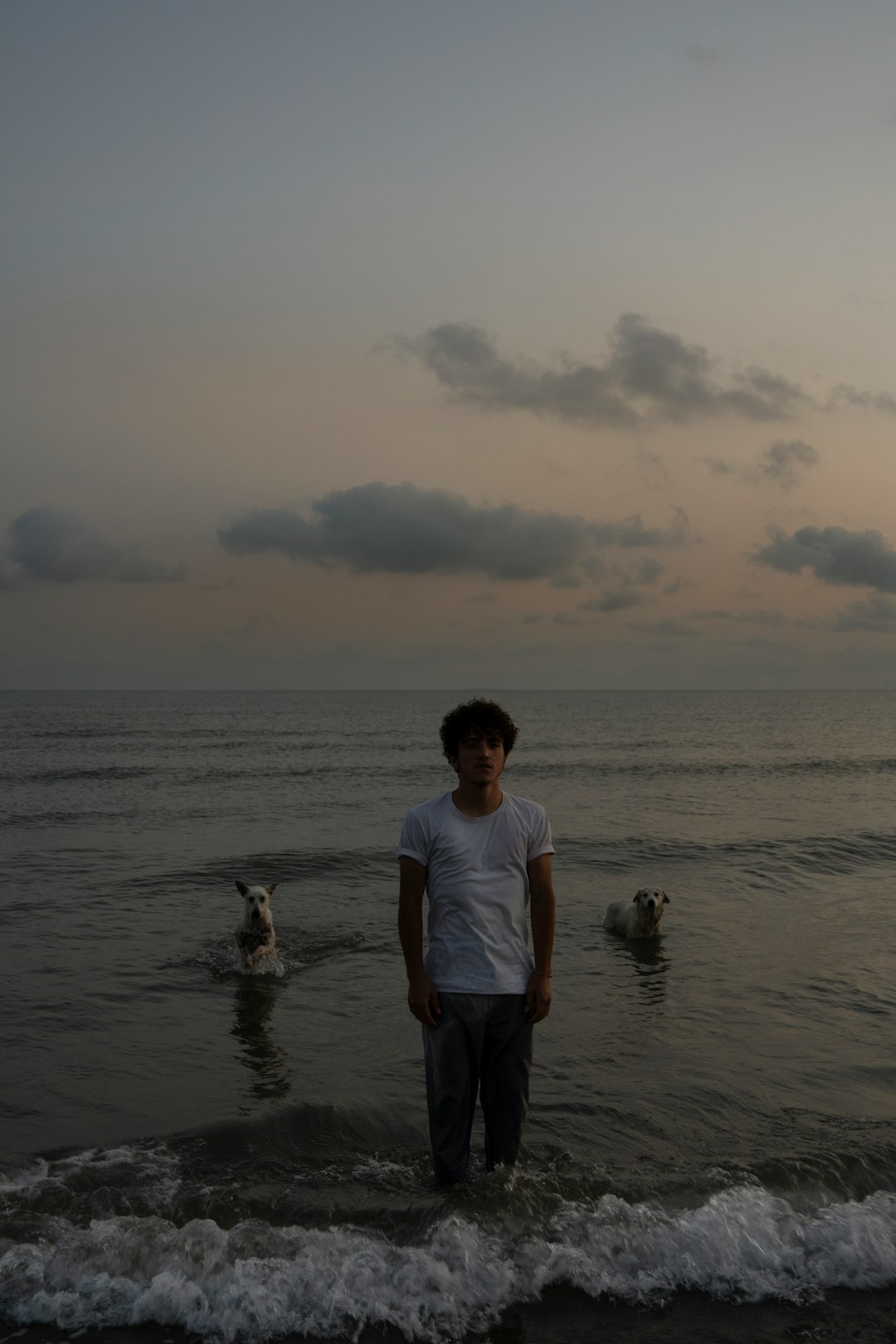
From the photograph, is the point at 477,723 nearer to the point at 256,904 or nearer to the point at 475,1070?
the point at 475,1070

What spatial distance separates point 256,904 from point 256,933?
396mm

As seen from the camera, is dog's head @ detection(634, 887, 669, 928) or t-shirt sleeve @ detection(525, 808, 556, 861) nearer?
t-shirt sleeve @ detection(525, 808, 556, 861)

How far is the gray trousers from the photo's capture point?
16.1 feet

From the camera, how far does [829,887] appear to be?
15.7 metres

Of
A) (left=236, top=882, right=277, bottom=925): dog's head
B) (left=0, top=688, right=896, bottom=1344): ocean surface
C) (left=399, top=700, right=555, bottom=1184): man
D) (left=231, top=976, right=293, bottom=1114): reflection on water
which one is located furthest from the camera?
(left=236, top=882, right=277, bottom=925): dog's head

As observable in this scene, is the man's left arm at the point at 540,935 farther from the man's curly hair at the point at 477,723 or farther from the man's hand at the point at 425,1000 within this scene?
the man's curly hair at the point at 477,723

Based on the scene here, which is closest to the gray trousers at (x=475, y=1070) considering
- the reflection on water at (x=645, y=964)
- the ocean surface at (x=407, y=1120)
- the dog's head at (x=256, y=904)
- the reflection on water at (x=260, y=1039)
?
the ocean surface at (x=407, y=1120)

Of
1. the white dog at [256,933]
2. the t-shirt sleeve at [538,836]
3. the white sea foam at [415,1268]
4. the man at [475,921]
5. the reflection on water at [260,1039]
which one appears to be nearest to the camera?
the white sea foam at [415,1268]

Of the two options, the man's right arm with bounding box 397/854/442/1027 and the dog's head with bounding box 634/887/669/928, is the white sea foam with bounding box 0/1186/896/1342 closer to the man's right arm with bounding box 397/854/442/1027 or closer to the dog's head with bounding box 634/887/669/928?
the man's right arm with bounding box 397/854/442/1027

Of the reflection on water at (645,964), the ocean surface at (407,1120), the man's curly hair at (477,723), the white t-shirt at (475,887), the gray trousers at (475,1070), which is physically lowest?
the reflection on water at (645,964)

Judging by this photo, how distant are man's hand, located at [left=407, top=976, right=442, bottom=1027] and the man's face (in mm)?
1026

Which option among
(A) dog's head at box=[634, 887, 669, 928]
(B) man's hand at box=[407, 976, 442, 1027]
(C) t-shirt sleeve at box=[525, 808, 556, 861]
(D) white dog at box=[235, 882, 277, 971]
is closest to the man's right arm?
(B) man's hand at box=[407, 976, 442, 1027]

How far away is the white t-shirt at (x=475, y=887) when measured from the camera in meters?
4.88

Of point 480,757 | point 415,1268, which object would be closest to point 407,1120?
point 415,1268
